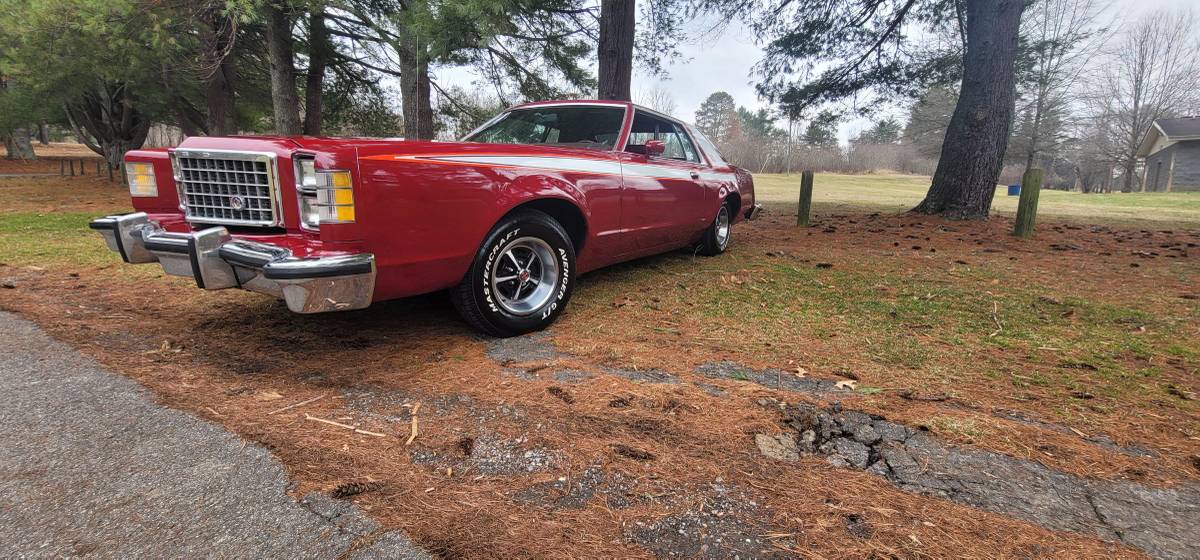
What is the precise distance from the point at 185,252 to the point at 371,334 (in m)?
1.02

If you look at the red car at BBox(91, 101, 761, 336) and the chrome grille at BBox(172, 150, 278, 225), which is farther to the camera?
the chrome grille at BBox(172, 150, 278, 225)

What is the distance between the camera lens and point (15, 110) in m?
18.4

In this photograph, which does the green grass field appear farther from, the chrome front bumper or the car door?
the chrome front bumper

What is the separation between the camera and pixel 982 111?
854 cm

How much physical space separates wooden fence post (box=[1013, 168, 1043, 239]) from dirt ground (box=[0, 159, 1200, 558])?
285cm

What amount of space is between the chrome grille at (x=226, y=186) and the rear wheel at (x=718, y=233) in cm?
422

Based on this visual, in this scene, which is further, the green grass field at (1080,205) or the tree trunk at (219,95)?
the tree trunk at (219,95)

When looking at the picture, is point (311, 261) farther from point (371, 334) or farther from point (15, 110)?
point (15, 110)

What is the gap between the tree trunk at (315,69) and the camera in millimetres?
11773

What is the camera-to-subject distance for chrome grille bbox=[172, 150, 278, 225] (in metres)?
2.58

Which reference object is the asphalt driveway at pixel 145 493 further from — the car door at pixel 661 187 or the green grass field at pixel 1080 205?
the green grass field at pixel 1080 205

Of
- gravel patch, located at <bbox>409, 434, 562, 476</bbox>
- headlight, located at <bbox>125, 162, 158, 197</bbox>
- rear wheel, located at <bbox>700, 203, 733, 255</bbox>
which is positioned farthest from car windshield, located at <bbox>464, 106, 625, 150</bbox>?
gravel patch, located at <bbox>409, 434, 562, 476</bbox>

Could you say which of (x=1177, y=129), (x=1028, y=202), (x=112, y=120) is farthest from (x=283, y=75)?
(x=1177, y=129)

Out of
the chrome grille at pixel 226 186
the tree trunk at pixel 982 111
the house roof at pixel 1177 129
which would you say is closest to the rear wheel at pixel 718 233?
the chrome grille at pixel 226 186
